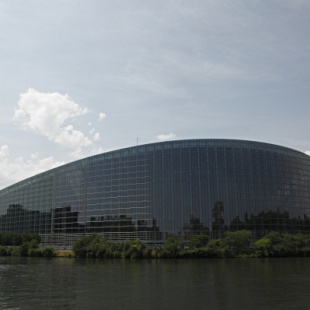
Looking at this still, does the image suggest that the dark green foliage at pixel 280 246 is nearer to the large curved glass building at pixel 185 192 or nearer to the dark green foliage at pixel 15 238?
the large curved glass building at pixel 185 192

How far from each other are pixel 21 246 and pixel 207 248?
2858 inches

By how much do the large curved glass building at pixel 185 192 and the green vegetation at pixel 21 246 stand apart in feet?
35.4

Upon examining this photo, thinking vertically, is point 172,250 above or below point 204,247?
below

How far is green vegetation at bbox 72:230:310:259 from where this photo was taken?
372 feet

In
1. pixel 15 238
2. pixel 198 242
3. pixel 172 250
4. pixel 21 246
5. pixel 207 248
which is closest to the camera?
pixel 207 248

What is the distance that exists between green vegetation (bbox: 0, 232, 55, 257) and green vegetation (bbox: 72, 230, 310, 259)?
20.5 meters

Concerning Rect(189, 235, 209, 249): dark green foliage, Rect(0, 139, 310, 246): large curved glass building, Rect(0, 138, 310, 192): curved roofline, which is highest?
Rect(0, 138, 310, 192): curved roofline

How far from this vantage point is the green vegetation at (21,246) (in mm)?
136250

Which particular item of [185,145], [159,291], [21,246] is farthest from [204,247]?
[21,246]

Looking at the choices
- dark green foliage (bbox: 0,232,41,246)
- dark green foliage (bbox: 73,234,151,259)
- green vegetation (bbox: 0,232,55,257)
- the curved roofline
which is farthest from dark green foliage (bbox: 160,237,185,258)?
dark green foliage (bbox: 0,232,41,246)

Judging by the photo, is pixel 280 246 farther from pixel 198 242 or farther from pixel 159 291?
pixel 159 291

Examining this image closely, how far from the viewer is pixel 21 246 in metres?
141

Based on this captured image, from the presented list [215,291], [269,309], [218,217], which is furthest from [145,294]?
[218,217]

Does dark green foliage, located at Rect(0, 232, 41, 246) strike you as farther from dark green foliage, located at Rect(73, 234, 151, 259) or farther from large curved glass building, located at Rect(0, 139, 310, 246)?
dark green foliage, located at Rect(73, 234, 151, 259)
